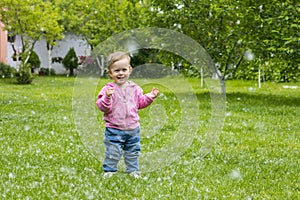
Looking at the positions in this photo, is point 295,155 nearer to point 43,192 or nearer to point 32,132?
point 43,192

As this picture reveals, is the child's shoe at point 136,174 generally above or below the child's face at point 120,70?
below

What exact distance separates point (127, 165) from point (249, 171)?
1.41 metres

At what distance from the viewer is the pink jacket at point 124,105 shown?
18.5ft

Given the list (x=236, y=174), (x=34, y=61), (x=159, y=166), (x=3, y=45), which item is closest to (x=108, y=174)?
(x=159, y=166)

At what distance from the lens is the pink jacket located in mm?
5645

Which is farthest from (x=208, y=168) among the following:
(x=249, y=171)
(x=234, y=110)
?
(x=234, y=110)

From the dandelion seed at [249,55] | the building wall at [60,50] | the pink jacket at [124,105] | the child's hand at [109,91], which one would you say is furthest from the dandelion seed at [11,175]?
the building wall at [60,50]

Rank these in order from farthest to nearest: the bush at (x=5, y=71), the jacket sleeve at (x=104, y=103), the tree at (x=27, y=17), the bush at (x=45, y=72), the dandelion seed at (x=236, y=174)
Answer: the bush at (x=45, y=72), the bush at (x=5, y=71), the tree at (x=27, y=17), the dandelion seed at (x=236, y=174), the jacket sleeve at (x=104, y=103)

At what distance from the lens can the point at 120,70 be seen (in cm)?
564

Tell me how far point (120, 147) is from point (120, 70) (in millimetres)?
827

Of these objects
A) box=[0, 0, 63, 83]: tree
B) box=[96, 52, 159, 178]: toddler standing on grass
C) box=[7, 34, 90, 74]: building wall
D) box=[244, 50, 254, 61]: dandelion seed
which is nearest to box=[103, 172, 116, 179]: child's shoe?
box=[96, 52, 159, 178]: toddler standing on grass

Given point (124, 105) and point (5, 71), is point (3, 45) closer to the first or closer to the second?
point (5, 71)

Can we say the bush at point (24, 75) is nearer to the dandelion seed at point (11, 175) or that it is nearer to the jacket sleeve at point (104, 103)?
the dandelion seed at point (11, 175)

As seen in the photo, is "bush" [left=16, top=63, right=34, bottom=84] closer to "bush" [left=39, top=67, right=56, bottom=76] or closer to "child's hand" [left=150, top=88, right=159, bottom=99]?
"bush" [left=39, top=67, right=56, bottom=76]
